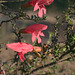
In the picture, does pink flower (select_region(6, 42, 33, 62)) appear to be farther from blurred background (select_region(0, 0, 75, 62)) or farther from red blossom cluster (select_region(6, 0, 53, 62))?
blurred background (select_region(0, 0, 75, 62))

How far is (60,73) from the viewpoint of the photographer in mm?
1989

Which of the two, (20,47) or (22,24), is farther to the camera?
(22,24)

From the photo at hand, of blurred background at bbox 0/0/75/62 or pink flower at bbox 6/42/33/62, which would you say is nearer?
pink flower at bbox 6/42/33/62

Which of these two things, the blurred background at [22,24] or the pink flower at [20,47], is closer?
the pink flower at [20,47]

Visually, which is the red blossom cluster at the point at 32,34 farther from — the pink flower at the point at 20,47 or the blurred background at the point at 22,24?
the blurred background at the point at 22,24

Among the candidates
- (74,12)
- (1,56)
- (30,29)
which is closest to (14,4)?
(1,56)

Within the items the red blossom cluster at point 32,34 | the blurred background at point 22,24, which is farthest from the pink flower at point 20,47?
the blurred background at point 22,24

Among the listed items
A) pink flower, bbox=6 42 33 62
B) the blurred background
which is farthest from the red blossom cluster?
the blurred background

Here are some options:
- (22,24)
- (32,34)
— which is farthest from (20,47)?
(22,24)

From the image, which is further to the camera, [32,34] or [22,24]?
[22,24]

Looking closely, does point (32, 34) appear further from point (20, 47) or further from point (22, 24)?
point (22, 24)

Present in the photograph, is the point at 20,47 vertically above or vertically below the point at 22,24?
above

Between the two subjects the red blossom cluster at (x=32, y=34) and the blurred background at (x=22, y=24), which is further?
the blurred background at (x=22, y=24)

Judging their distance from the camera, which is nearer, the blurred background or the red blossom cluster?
the red blossom cluster
